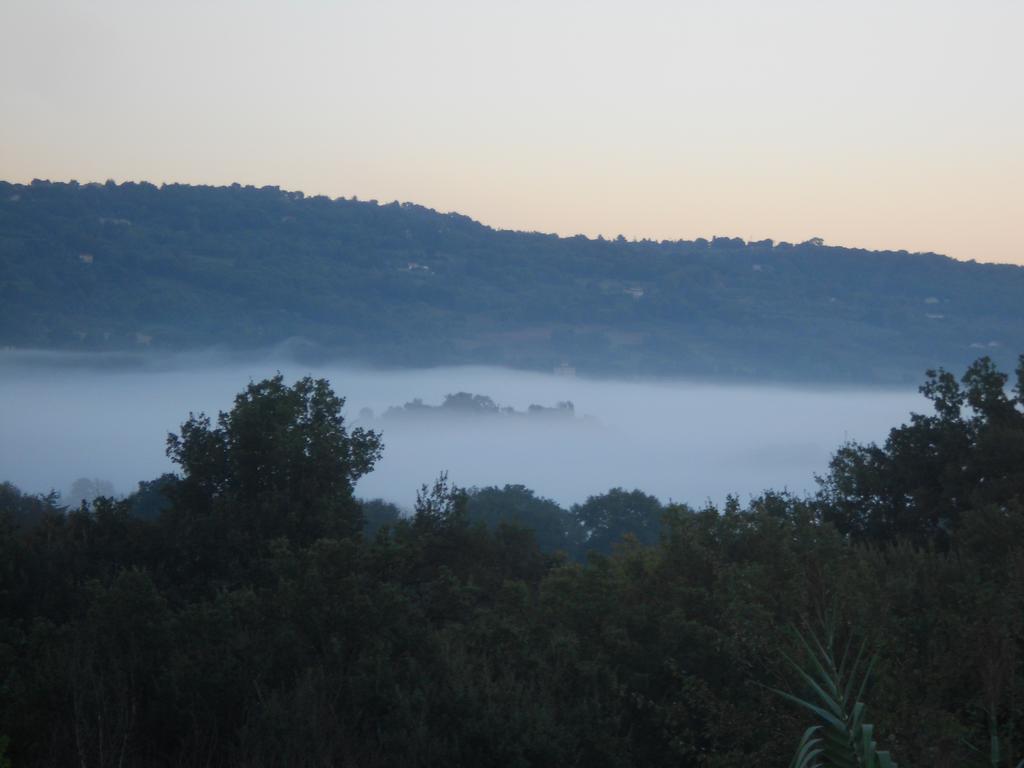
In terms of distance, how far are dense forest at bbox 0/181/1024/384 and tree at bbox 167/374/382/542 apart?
447 ft

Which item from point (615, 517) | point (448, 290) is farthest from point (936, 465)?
point (448, 290)

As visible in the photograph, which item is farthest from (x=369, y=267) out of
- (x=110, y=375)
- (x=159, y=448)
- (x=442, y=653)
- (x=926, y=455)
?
(x=442, y=653)

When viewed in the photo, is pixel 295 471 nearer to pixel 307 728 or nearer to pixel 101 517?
pixel 101 517

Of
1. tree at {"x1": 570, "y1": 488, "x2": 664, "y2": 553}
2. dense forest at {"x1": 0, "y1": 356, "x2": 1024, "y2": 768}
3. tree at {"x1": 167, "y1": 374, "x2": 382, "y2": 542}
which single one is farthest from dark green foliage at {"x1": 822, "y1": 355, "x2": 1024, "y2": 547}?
tree at {"x1": 570, "y1": 488, "x2": 664, "y2": 553}

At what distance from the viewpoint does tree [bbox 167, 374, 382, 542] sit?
15.5 m

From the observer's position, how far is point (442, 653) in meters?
9.00

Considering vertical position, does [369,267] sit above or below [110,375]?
above

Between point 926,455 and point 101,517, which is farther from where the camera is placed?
point 926,455

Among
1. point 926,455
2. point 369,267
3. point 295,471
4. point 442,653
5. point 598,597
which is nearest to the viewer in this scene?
point 442,653

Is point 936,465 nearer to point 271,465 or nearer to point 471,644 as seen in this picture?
point 271,465

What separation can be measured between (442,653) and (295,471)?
25.8 ft

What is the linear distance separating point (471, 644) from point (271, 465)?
7.44 metres

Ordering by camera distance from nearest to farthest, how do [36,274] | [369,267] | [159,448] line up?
1. [159,448]
2. [36,274]
3. [369,267]

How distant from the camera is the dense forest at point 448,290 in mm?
147625
